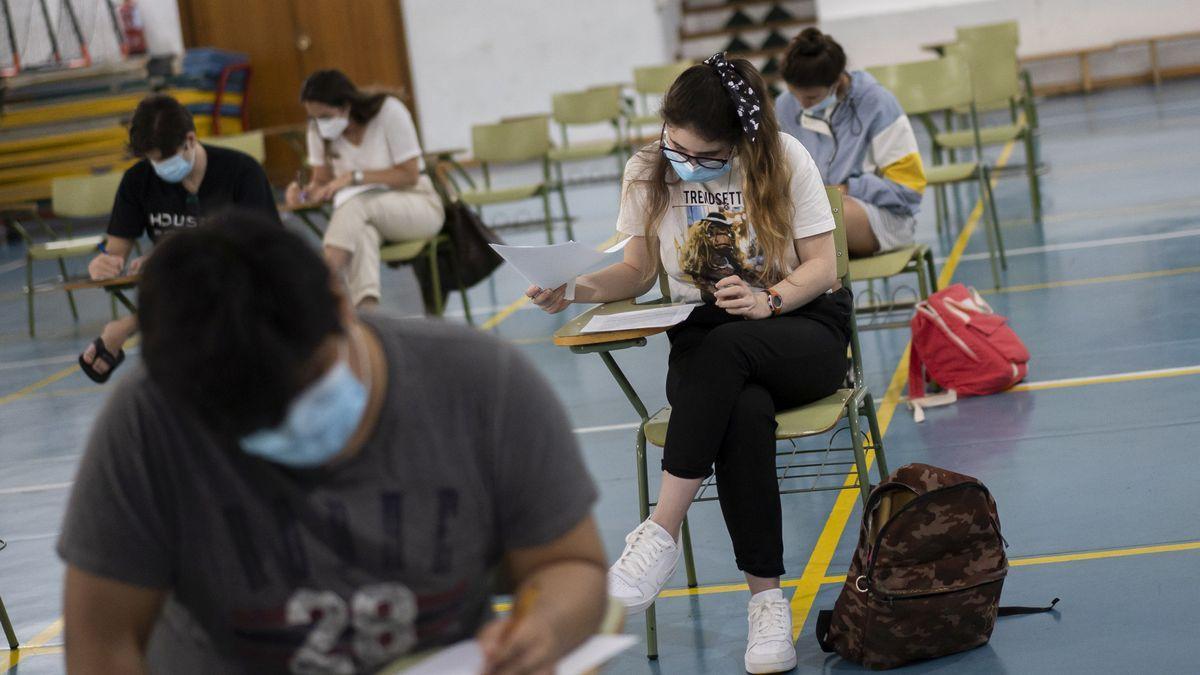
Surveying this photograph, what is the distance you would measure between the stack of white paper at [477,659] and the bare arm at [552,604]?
1 centimetres

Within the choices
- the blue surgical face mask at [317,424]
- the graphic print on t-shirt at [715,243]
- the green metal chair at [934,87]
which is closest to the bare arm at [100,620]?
the blue surgical face mask at [317,424]

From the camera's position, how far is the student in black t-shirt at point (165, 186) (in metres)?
4.64

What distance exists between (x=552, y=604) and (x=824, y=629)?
1.54 meters

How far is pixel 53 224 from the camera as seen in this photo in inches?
542

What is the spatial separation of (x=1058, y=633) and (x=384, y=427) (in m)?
1.84

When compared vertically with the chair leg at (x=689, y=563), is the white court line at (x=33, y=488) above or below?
below

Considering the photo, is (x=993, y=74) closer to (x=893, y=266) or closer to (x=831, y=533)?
(x=893, y=266)

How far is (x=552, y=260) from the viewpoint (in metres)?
2.82

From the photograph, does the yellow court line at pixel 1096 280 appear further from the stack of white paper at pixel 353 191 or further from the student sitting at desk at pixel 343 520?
the student sitting at desk at pixel 343 520

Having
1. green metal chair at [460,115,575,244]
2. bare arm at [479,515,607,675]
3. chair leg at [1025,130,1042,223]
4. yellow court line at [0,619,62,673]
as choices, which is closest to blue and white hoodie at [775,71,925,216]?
chair leg at [1025,130,1042,223]

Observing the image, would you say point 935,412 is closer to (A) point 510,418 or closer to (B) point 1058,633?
(B) point 1058,633

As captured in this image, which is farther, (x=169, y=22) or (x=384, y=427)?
(x=169, y=22)

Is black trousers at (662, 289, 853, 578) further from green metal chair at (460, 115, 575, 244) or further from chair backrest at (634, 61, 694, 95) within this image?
chair backrest at (634, 61, 694, 95)

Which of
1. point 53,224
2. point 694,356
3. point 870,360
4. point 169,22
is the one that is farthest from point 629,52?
point 694,356
